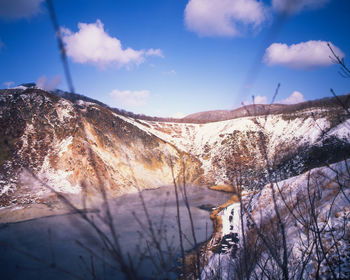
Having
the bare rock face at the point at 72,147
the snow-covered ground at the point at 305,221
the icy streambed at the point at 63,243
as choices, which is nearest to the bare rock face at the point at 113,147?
the bare rock face at the point at 72,147

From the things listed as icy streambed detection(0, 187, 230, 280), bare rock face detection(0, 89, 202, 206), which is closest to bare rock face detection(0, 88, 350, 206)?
bare rock face detection(0, 89, 202, 206)

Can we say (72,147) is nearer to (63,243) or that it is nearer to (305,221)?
(63,243)

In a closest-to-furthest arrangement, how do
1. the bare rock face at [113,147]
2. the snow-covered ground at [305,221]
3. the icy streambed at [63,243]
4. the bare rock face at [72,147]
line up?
the snow-covered ground at [305,221] → the icy streambed at [63,243] → the bare rock face at [113,147] → the bare rock face at [72,147]

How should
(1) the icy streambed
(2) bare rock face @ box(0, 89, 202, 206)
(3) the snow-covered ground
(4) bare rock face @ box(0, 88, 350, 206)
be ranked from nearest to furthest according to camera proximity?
(3) the snow-covered ground
(1) the icy streambed
(4) bare rock face @ box(0, 88, 350, 206)
(2) bare rock face @ box(0, 89, 202, 206)

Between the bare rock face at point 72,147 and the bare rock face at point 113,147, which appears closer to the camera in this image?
the bare rock face at point 113,147

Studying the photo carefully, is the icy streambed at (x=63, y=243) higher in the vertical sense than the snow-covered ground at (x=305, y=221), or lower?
lower

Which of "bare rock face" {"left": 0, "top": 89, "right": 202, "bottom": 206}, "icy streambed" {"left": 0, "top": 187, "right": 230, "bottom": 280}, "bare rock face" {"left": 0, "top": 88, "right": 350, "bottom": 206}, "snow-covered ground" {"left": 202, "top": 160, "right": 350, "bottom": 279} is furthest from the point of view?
"bare rock face" {"left": 0, "top": 89, "right": 202, "bottom": 206}

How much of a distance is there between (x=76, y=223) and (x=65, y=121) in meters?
23.4

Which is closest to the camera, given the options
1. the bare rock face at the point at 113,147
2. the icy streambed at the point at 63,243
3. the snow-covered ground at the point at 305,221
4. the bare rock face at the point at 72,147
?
the snow-covered ground at the point at 305,221

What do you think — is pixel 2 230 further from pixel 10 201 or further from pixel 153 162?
pixel 153 162

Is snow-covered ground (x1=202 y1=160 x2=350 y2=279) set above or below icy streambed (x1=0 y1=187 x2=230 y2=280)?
above

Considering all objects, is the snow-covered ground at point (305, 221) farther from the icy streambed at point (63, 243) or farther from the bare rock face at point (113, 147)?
the bare rock face at point (113, 147)

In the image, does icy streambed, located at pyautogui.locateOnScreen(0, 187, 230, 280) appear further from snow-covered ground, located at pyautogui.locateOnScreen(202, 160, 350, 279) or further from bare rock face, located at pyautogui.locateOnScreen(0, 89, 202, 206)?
bare rock face, located at pyautogui.locateOnScreen(0, 89, 202, 206)

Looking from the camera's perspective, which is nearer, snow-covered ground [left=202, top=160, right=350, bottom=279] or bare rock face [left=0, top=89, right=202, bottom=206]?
snow-covered ground [left=202, top=160, right=350, bottom=279]
